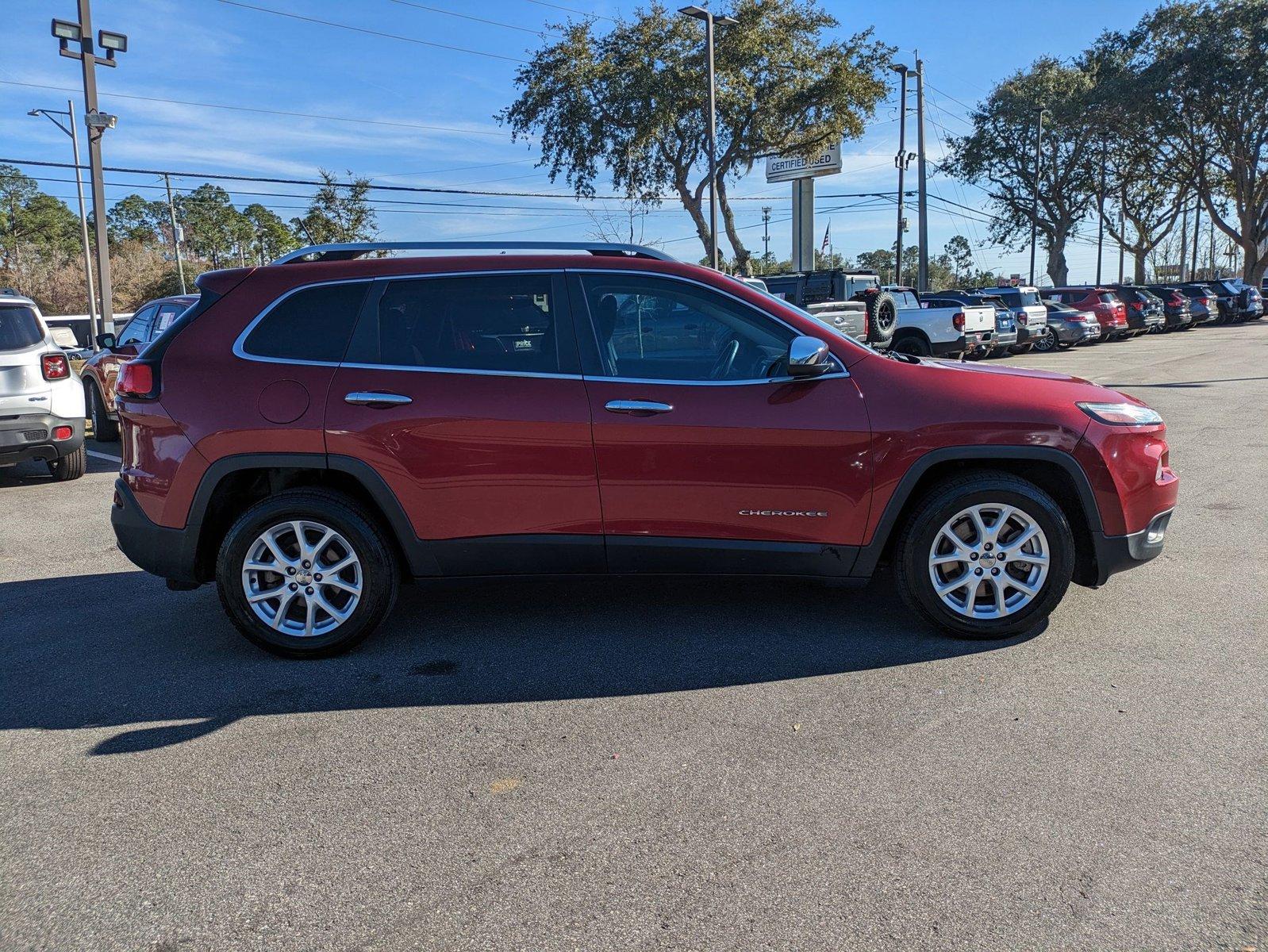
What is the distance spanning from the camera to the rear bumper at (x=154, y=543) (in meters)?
4.57

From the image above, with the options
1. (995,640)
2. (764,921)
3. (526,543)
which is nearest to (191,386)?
(526,543)

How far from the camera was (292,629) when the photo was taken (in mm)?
4543

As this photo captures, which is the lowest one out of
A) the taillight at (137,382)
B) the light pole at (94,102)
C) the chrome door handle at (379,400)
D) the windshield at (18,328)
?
the chrome door handle at (379,400)

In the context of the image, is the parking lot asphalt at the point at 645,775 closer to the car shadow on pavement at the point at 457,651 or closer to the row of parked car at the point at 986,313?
the car shadow on pavement at the point at 457,651

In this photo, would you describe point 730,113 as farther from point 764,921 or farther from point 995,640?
point 764,921

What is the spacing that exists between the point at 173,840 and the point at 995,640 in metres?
3.35

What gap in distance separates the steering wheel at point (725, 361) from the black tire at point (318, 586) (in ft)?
5.34

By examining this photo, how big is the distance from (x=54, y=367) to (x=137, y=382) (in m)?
5.19

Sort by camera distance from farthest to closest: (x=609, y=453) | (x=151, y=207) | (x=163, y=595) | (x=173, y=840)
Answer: (x=151, y=207)
(x=163, y=595)
(x=609, y=453)
(x=173, y=840)

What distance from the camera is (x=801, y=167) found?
40281 mm

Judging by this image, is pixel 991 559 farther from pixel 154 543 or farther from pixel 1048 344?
pixel 1048 344

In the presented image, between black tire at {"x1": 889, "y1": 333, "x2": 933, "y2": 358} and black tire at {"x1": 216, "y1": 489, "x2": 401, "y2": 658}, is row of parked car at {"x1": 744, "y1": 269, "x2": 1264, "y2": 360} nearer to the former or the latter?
black tire at {"x1": 889, "y1": 333, "x2": 933, "y2": 358}

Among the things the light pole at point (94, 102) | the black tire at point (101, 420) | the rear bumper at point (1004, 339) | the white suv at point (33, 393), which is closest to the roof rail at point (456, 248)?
the white suv at point (33, 393)

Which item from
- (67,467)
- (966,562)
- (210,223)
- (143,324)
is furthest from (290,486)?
(210,223)
